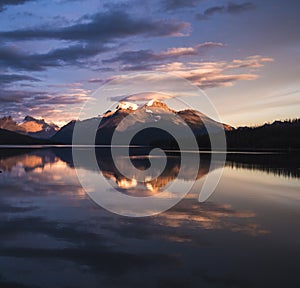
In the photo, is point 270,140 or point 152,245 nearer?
point 152,245

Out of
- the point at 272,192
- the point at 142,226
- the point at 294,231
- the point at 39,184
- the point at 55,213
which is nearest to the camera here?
the point at 294,231

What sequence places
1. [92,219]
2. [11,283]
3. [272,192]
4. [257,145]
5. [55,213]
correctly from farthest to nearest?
[257,145], [272,192], [55,213], [92,219], [11,283]

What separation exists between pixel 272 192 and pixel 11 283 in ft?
55.8

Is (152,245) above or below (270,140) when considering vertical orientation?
below

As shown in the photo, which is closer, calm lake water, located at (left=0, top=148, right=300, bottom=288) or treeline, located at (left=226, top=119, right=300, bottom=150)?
calm lake water, located at (left=0, top=148, right=300, bottom=288)

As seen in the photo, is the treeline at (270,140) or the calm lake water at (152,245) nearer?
the calm lake water at (152,245)

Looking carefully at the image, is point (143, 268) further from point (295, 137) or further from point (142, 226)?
point (295, 137)

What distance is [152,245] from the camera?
34.1 feet

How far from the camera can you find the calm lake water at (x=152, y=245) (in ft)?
26.1

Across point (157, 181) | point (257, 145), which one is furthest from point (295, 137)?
point (157, 181)

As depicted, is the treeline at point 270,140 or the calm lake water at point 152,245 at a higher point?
the treeline at point 270,140

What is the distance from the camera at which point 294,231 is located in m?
12.0

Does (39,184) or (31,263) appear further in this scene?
(39,184)

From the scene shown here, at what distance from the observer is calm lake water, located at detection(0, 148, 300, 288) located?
7965 mm
